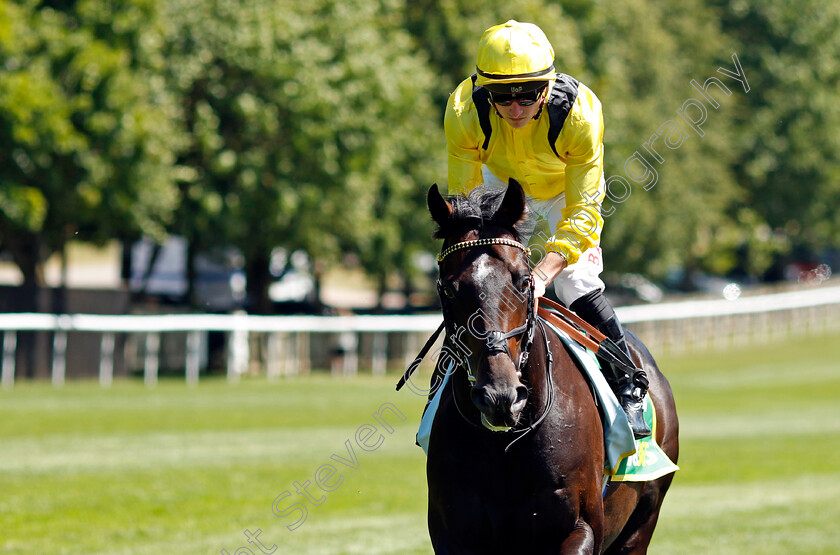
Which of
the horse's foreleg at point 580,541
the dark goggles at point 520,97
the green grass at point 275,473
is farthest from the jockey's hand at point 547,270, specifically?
the green grass at point 275,473

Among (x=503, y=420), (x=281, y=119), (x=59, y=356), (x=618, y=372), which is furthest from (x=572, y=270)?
(x=281, y=119)

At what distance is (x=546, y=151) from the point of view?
5.39m

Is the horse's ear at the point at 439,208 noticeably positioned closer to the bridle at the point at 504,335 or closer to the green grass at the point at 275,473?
the bridle at the point at 504,335

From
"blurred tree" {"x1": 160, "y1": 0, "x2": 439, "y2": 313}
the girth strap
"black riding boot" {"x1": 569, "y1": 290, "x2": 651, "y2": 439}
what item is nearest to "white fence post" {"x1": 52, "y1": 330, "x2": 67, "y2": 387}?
"blurred tree" {"x1": 160, "y1": 0, "x2": 439, "y2": 313}

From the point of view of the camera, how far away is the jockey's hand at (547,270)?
15.7 ft

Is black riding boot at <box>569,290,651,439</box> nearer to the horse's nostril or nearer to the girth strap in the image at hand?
the girth strap

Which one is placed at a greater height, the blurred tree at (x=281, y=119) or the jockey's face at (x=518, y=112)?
the blurred tree at (x=281, y=119)

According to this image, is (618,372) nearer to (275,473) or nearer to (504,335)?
(504,335)

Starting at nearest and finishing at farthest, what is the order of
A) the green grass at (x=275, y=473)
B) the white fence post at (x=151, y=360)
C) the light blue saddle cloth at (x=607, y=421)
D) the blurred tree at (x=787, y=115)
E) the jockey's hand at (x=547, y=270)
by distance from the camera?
the jockey's hand at (x=547, y=270) < the light blue saddle cloth at (x=607, y=421) < the green grass at (x=275, y=473) < the white fence post at (x=151, y=360) < the blurred tree at (x=787, y=115)

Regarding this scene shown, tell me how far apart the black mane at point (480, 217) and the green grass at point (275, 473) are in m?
4.24

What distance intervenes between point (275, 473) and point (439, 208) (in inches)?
298

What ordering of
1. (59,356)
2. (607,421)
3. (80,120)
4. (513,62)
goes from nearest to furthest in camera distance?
(513,62)
(607,421)
(59,356)
(80,120)

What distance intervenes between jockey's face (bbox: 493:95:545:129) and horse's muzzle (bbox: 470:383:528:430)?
58.4 inches

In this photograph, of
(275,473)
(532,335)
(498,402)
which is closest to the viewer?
(498,402)
